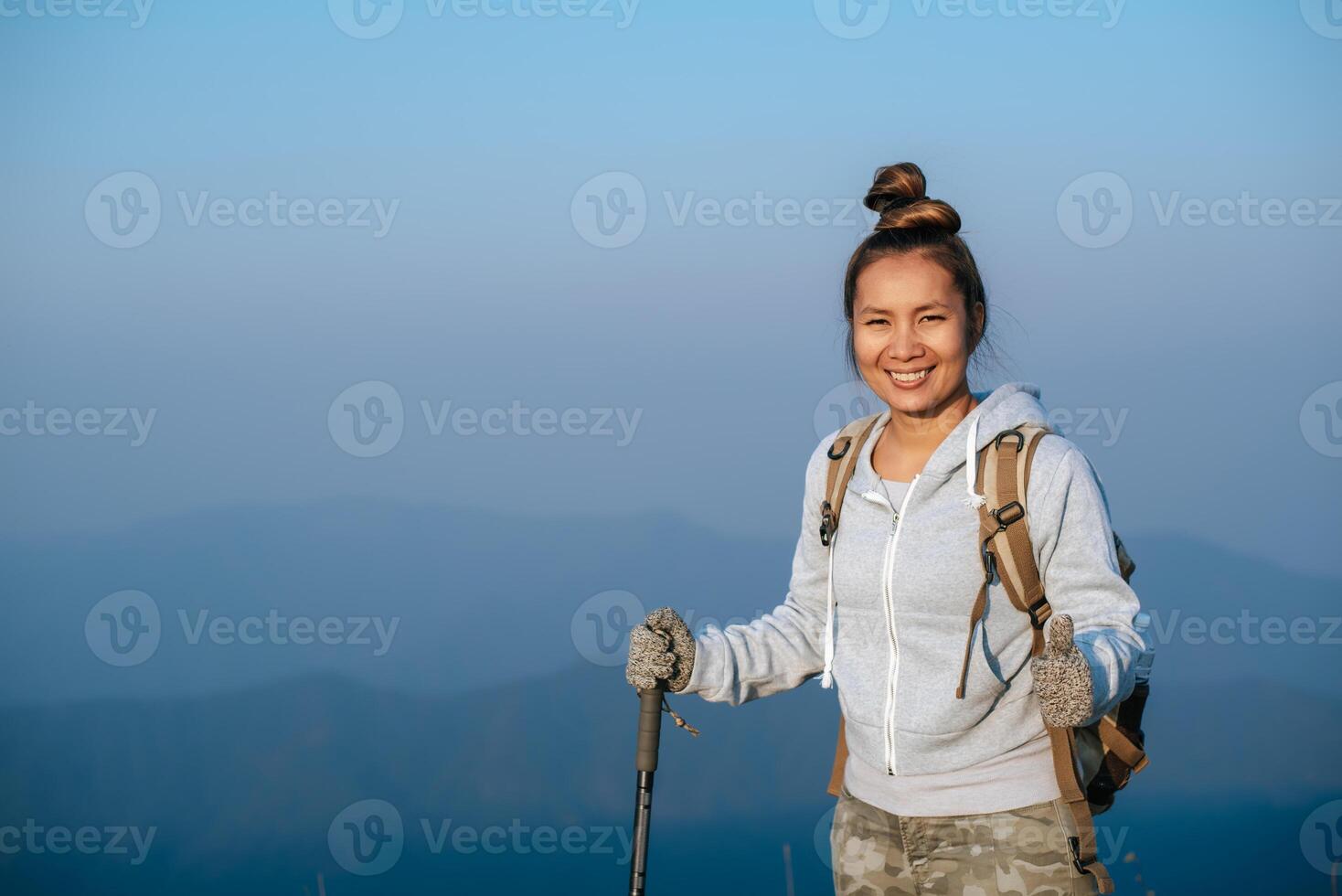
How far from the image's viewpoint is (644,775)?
196cm

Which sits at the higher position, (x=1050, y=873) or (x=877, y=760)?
(x=877, y=760)

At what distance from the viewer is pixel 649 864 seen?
4047 mm

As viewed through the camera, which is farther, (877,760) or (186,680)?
(186,680)

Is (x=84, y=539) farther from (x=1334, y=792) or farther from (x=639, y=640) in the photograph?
(x=1334, y=792)

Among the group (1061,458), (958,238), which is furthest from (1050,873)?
(958,238)

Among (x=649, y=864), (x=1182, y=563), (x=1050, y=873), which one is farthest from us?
(x=1182, y=563)

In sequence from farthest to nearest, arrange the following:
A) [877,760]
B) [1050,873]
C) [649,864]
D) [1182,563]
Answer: [1182,563] < [649,864] < [877,760] < [1050,873]

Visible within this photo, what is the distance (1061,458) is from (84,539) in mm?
3395
